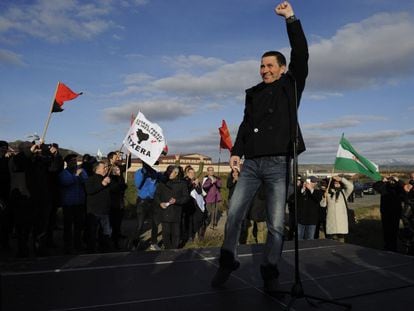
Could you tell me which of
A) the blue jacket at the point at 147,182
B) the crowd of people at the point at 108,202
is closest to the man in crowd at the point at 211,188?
the crowd of people at the point at 108,202

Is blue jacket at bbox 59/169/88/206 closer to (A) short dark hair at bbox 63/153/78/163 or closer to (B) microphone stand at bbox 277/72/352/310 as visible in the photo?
(A) short dark hair at bbox 63/153/78/163

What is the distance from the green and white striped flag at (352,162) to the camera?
8.90m

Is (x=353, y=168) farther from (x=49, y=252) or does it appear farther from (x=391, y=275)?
(x=49, y=252)

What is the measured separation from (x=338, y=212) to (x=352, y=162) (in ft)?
4.01

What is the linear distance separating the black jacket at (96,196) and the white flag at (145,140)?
1165 millimetres

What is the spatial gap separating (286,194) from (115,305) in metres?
1.71

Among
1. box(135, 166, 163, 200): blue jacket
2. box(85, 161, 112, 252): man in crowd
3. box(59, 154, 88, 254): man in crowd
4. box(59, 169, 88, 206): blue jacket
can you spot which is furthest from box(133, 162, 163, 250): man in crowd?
box(59, 169, 88, 206): blue jacket

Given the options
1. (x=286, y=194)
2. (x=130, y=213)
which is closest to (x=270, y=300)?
(x=286, y=194)

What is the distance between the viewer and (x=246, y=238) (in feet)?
33.7

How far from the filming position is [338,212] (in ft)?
30.6

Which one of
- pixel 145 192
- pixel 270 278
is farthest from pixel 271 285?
pixel 145 192

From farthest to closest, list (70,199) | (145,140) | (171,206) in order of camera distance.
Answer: (145,140)
(171,206)
(70,199)

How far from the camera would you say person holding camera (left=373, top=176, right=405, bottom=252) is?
9.22 metres

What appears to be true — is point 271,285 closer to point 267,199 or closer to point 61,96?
point 267,199
